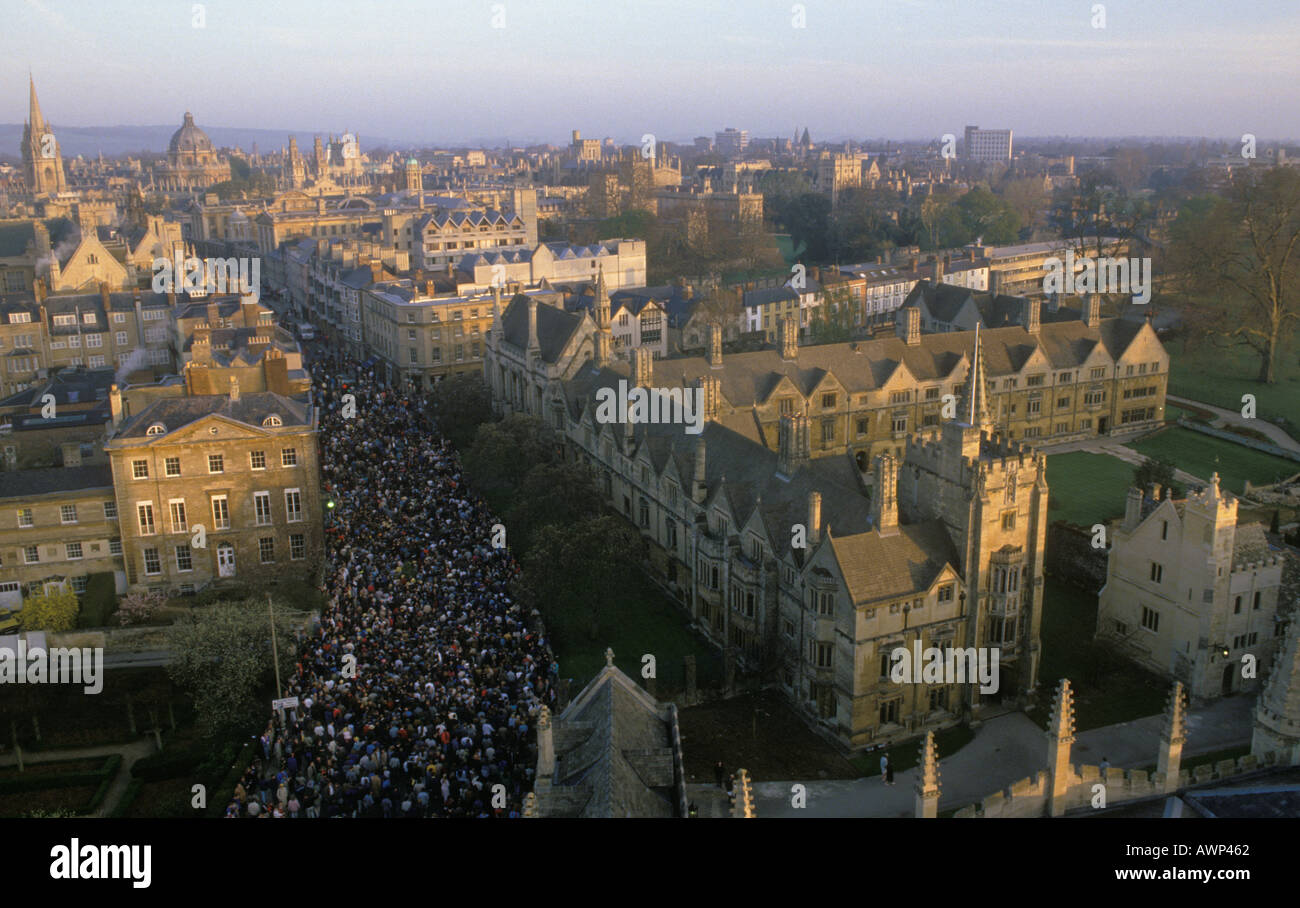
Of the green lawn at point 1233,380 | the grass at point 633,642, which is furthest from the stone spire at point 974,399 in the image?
the green lawn at point 1233,380

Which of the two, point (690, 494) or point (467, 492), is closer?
point (690, 494)

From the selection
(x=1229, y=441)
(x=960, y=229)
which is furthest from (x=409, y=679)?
(x=960, y=229)

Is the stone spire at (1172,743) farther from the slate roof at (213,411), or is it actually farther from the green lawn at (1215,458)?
the slate roof at (213,411)

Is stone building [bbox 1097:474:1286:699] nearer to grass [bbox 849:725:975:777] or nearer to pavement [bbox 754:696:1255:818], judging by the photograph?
pavement [bbox 754:696:1255:818]

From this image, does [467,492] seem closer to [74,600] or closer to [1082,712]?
[74,600]

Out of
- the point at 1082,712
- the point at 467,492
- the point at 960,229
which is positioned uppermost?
the point at 960,229
